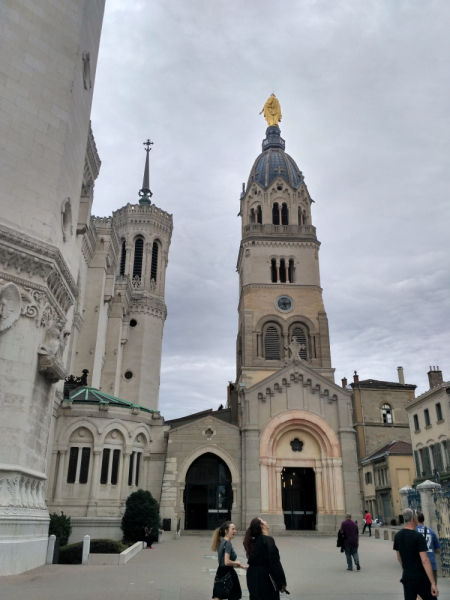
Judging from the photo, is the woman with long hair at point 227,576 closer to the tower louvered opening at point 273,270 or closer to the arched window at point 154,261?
the arched window at point 154,261

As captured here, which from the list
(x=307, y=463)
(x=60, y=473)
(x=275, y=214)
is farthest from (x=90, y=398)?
(x=275, y=214)

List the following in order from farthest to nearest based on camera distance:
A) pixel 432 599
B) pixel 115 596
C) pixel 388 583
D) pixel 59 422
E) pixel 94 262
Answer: pixel 94 262 → pixel 59 422 → pixel 388 583 → pixel 115 596 → pixel 432 599

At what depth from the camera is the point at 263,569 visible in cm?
730

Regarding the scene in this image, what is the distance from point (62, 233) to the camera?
18812 mm

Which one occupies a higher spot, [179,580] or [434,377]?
[434,377]

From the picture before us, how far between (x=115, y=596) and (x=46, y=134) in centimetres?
1466

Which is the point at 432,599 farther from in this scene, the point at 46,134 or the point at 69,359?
the point at 69,359

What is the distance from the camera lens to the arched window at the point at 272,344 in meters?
51.8

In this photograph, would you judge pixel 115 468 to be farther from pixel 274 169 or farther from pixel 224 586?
pixel 274 169

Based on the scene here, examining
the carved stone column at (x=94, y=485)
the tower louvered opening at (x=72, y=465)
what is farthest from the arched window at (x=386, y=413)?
the tower louvered opening at (x=72, y=465)

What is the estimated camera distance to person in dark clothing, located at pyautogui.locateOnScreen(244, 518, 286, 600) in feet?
23.6

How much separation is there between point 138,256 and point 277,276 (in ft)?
50.3

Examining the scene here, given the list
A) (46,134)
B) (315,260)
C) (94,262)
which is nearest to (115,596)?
(46,134)

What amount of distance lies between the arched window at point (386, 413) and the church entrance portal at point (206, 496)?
3068 centimetres
